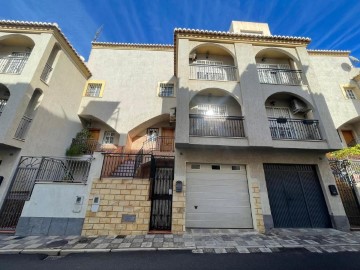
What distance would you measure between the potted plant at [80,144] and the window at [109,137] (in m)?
1.27

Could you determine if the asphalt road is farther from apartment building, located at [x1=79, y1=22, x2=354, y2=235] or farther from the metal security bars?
the metal security bars

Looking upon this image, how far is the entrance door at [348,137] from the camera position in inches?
547

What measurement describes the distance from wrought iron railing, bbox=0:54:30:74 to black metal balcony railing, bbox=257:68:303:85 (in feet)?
49.0

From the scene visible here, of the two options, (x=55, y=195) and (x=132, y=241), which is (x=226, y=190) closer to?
(x=132, y=241)

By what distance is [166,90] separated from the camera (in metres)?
14.0

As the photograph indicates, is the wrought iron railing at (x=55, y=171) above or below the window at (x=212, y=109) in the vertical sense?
below

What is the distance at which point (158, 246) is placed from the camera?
5441 mm

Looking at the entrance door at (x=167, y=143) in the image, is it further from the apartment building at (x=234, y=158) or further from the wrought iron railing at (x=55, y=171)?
the wrought iron railing at (x=55, y=171)

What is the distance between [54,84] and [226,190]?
1252cm

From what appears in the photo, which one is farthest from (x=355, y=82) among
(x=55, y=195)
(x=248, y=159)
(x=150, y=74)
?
(x=55, y=195)

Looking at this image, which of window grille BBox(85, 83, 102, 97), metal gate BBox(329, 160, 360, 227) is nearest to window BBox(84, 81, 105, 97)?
window grille BBox(85, 83, 102, 97)

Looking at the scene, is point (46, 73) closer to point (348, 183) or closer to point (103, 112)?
point (103, 112)

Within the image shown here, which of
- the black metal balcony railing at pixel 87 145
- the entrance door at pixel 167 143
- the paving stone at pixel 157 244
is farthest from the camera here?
the entrance door at pixel 167 143

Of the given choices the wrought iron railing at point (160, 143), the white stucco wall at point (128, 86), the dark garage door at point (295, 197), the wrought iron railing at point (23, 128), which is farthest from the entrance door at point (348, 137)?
the wrought iron railing at point (23, 128)
